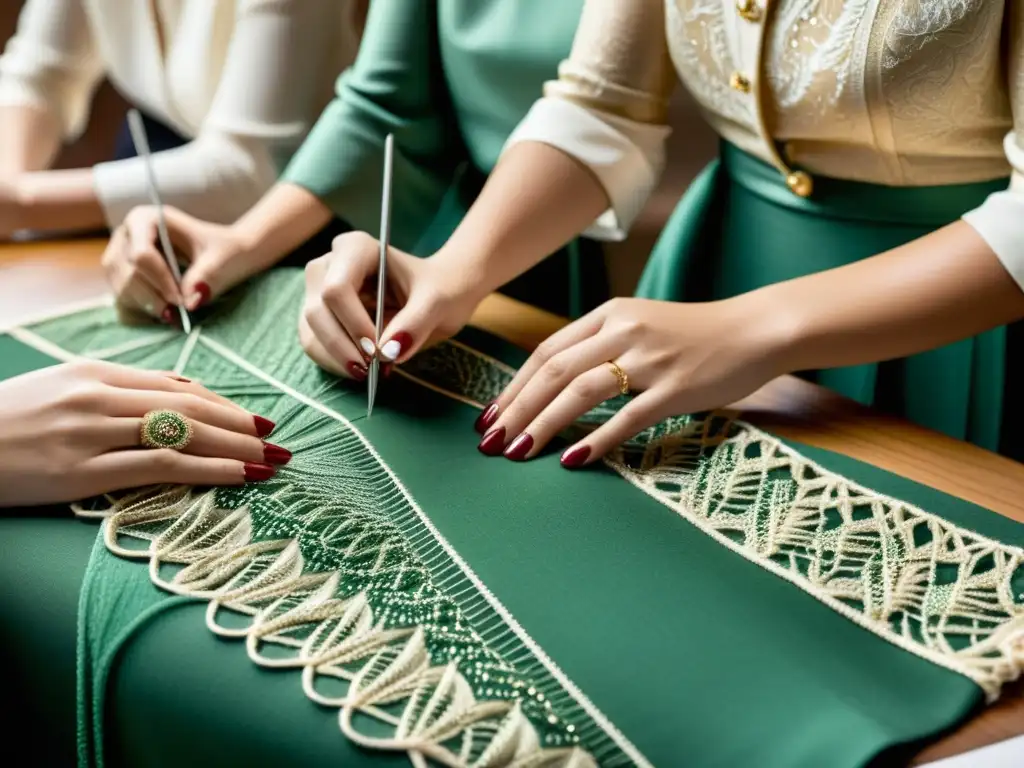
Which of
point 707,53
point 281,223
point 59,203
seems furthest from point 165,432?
point 59,203

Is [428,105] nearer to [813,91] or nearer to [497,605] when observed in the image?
[813,91]

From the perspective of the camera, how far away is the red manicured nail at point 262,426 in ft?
2.14

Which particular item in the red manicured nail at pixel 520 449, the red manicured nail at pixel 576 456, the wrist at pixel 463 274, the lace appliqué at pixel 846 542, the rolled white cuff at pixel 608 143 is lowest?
the red manicured nail at pixel 520 449

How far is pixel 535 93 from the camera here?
947mm

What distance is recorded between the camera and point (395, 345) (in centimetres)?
70

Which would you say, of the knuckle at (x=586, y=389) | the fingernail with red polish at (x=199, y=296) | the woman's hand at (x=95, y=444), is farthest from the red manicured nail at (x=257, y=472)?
the fingernail with red polish at (x=199, y=296)

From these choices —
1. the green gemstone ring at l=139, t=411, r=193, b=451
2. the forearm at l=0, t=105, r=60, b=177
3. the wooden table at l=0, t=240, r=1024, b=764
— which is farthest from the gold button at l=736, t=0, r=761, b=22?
the forearm at l=0, t=105, r=60, b=177

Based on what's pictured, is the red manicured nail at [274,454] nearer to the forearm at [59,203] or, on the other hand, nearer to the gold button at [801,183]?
the gold button at [801,183]

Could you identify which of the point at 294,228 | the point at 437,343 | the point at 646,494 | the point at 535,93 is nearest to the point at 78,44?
the point at 294,228

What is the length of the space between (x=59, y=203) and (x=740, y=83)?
0.80 metres

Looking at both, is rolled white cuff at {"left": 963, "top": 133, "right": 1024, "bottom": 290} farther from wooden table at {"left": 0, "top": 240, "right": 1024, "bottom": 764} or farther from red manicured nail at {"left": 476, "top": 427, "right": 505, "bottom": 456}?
red manicured nail at {"left": 476, "top": 427, "right": 505, "bottom": 456}

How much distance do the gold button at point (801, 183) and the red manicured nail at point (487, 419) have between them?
1.03 feet

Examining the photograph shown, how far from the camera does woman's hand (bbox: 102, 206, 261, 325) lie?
2.85ft

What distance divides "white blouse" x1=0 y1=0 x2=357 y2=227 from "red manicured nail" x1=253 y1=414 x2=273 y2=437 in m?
0.53
